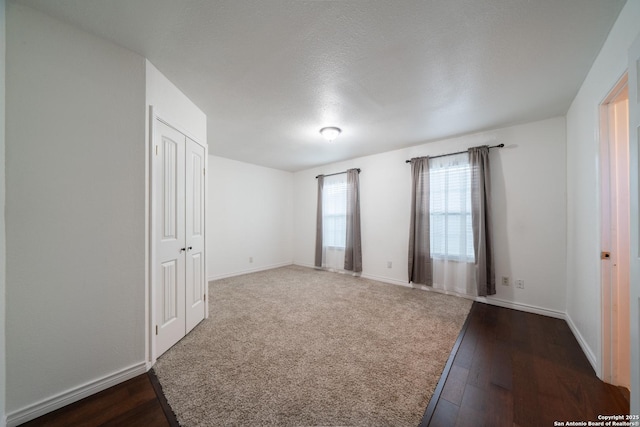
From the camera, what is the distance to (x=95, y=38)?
4.95 feet

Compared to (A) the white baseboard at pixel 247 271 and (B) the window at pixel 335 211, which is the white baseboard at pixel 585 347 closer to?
(B) the window at pixel 335 211

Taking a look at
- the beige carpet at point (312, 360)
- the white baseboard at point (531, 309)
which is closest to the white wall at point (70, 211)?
the beige carpet at point (312, 360)

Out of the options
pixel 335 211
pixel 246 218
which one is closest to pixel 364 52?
pixel 335 211

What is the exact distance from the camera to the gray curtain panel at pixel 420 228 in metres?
3.50

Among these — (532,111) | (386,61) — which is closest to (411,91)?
(386,61)

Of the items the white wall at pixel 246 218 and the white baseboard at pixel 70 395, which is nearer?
the white baseboard at pixel 70 395

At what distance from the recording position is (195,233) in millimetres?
2391

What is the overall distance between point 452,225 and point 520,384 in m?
2.10

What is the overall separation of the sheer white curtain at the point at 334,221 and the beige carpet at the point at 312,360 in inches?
63.0

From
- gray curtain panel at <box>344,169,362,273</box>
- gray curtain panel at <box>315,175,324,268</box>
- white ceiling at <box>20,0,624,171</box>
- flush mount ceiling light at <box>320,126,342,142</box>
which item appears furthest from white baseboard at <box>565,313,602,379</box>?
gray curtain panel at <box>315,175,324,268</box>

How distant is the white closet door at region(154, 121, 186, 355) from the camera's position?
1.87 m

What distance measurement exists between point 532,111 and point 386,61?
2.04 metres

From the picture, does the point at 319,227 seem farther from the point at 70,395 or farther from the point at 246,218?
the point at 70,395

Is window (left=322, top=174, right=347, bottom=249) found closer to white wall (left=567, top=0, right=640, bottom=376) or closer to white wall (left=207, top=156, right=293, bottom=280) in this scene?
white wall (left=207, top=156, right=293, bottom=280)
